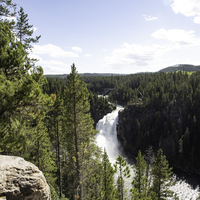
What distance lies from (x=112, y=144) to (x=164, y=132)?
20.2 meters

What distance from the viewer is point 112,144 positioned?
5606cm

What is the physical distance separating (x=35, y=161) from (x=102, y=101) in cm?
6345

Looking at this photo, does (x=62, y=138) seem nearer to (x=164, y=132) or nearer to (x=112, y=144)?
(x=112, y=144)

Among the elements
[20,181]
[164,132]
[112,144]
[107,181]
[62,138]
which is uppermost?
[20,181]

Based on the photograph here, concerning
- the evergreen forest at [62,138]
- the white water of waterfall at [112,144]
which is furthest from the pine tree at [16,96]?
the white water of waterfall at [112,144]

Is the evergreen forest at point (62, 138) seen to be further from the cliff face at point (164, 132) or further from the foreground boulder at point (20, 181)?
the foreground boulder at point (20, 181)

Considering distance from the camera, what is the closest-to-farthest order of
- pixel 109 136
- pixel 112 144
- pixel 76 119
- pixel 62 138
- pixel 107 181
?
pixel 76 119 < pixel 107 181 < pixel 62 138 < pixel 112 144 < pixel 109 136

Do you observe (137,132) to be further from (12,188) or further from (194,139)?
(12,188)

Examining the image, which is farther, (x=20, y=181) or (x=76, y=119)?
(x=76, y=119)

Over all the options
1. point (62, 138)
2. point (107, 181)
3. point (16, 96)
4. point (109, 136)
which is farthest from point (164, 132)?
point (16, 96)

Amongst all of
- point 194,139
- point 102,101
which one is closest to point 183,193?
point 194,139

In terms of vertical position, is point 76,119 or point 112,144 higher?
point 76,119

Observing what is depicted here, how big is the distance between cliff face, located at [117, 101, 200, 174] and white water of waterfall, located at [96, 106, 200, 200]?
3713 mm

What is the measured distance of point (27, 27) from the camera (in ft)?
41.1
